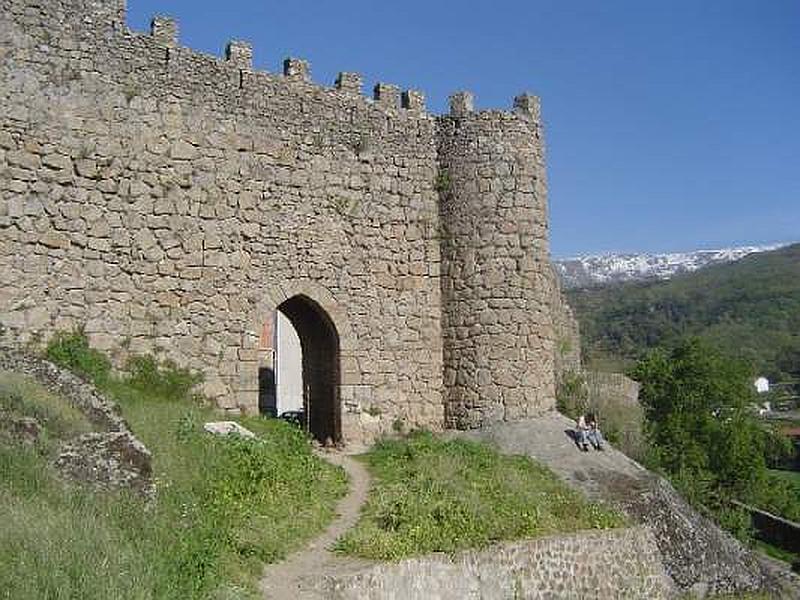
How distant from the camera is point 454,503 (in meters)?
12.2

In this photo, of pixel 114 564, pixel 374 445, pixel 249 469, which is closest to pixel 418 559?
pixel 249 469

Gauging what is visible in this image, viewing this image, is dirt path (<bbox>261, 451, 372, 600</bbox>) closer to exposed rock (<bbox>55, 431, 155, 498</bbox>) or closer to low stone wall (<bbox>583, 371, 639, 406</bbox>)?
exposed rock (<bbox>55, 431, 155, 498</bbox>)

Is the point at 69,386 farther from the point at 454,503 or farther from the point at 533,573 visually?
the point at 533,573

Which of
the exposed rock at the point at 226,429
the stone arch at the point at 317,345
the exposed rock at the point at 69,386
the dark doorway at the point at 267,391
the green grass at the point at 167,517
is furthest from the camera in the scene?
the dark doorway at the point at 267,391

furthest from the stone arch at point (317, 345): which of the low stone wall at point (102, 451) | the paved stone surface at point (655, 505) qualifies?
the low stone wall at point (102, 451)

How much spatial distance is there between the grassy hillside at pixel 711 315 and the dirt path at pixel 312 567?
247ft

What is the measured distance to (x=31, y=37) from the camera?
13.9m

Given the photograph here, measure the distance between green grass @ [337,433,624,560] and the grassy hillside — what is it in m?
70.6

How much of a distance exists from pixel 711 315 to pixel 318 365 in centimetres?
12424

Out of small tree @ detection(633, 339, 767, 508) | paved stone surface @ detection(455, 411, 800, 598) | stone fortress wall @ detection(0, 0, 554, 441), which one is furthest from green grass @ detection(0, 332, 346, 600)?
small tree @ detection(633, 339, 767, 508)

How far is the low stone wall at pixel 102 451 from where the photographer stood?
8.84 meters

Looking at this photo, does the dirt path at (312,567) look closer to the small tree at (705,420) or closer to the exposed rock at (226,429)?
the exposed rock at (226,429)

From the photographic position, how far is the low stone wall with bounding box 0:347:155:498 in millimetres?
8844

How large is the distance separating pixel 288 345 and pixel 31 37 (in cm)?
→ 1443
